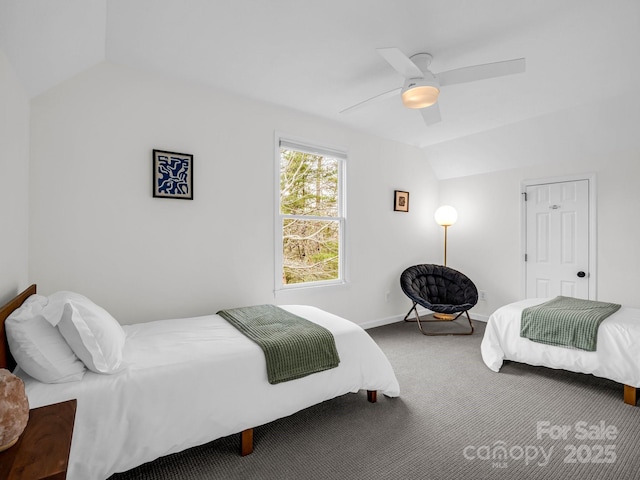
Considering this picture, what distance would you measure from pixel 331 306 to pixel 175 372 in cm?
244

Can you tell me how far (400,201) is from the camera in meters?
4.70

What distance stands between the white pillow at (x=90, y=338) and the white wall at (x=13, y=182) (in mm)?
487

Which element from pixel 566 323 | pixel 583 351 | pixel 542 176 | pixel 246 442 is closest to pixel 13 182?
pixel 246 442

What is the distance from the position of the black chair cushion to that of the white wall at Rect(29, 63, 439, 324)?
1019 millimetres

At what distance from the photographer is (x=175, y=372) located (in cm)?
175

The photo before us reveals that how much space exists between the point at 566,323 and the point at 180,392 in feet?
9.19

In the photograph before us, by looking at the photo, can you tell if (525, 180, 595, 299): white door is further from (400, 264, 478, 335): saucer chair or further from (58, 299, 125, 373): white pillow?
(58, 299, 125, 373): white pillow

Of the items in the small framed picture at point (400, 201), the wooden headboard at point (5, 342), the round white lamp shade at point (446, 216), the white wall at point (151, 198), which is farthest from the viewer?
the round white lamp shade at point (446, 216)

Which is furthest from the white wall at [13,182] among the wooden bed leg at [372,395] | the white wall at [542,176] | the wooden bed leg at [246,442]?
the white wall at [542,176]

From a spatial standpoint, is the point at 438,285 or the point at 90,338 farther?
the point at 438,285

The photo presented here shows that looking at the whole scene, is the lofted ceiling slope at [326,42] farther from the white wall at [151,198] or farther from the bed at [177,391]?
the bed at [177,391]

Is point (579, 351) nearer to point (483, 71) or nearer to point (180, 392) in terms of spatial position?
point (483, 71)

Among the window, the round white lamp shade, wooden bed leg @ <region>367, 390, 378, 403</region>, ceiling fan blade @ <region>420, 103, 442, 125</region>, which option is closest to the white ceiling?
ceiling fan blade @ <region>420, 103, 442, 125</region>

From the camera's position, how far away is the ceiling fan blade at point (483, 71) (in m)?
2.12
